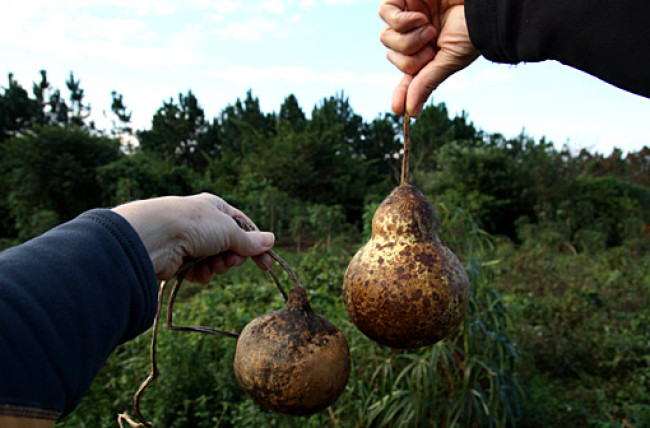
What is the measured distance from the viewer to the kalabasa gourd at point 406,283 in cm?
108

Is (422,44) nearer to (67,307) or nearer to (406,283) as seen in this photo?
(406,283)

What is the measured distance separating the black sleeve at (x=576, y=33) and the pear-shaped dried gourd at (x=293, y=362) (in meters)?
0.84

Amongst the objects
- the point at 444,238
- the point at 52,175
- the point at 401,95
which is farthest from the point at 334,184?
the point at 401,95

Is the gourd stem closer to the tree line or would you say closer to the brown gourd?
the brown gourd

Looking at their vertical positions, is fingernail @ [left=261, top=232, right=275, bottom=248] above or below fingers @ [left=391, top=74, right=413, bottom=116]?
below

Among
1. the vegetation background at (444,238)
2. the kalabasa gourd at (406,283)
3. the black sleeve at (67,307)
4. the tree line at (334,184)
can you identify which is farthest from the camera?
the tree line at (334,184)

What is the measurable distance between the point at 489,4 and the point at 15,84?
29182 millimetres

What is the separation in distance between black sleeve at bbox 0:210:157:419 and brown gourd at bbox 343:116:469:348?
0.51 meters

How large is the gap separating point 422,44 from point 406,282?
0.72 m

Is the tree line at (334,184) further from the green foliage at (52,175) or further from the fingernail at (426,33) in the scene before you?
the fingernail at (426,33)

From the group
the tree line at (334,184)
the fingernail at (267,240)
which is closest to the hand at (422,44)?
the fingernail at (267,240)

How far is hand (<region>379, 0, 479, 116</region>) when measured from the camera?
1283mm

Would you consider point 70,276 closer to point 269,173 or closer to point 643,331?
point 643,331

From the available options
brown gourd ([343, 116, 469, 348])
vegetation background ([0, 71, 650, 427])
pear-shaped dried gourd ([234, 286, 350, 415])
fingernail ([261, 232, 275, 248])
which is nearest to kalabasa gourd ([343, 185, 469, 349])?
brown gourd ([343, 116, 469, 348])
